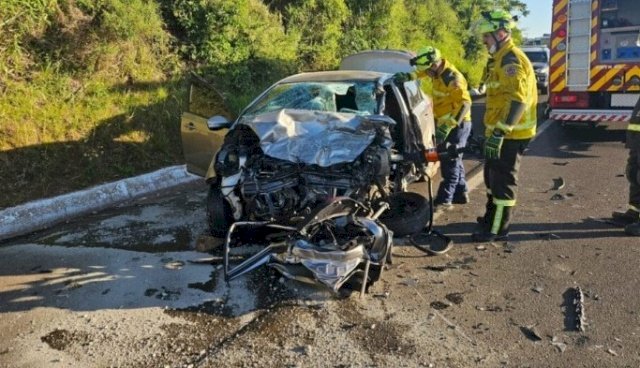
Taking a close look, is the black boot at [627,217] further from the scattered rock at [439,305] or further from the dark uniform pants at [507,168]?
the scattered rock at [439,305]

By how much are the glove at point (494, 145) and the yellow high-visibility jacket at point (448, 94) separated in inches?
45.8

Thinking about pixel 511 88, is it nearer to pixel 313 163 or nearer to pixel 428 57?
pixel 428 57

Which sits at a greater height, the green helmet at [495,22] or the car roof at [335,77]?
the green helmet at [495,22]

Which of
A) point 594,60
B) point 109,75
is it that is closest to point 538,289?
point 594,60

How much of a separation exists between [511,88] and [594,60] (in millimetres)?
4651

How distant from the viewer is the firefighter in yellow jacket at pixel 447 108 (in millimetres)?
5797

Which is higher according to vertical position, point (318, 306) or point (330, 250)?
point (330, 250)

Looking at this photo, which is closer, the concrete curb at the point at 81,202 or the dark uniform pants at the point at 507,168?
the dark uniform pants at the point at 507,168

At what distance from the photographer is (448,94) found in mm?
5941

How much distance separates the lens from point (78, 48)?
291 inches

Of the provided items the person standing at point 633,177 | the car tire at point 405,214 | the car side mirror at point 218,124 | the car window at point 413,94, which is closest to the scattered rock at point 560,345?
the car tire at point 405,214

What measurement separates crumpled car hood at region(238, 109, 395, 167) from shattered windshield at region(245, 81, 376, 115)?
535mm

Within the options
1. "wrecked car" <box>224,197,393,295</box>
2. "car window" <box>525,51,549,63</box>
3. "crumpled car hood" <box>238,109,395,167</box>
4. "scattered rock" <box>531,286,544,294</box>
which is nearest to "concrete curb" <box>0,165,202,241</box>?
"crumpled car hood" <box>238,109,395,167</box>

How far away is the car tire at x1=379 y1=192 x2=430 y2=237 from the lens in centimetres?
447
